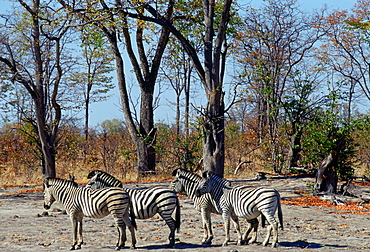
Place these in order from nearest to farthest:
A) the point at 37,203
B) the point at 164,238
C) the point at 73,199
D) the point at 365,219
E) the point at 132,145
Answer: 1. the point at 73,199
2. the point at 164,238
3. the point at 365,219
4. the point at 37,203
5. the point at 132,145

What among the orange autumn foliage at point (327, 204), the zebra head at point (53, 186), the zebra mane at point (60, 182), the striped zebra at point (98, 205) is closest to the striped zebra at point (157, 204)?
the striped zebra at point (98, 205)

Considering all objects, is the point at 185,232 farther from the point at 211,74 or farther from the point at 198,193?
the point at 211,74

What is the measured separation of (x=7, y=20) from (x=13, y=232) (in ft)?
32.6

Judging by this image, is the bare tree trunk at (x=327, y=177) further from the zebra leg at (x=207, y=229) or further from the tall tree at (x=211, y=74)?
the zebra leg at (x=207, y=229)

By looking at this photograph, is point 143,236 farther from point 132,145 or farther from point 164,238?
point 132,145

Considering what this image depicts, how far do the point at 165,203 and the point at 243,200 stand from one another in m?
1.58

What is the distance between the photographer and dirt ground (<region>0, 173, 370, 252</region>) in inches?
371

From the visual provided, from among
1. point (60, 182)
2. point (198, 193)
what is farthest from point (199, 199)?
point (60, 182)


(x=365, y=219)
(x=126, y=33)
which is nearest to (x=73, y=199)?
(x=365, y=219)

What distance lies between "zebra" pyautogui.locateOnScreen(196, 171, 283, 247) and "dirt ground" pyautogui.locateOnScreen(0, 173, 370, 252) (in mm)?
538

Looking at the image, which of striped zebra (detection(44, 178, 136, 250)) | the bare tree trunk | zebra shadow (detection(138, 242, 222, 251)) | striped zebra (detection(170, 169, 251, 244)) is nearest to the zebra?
striped zebra (detection(170, 169, 251, 244))

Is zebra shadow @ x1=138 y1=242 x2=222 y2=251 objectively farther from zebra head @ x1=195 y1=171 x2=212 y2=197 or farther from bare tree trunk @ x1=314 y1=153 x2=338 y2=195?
bare tree trunk @ x1=314 y1=153 x2=338 y2=195

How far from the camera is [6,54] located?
18.3 metres

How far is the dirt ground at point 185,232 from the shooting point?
371 inches
